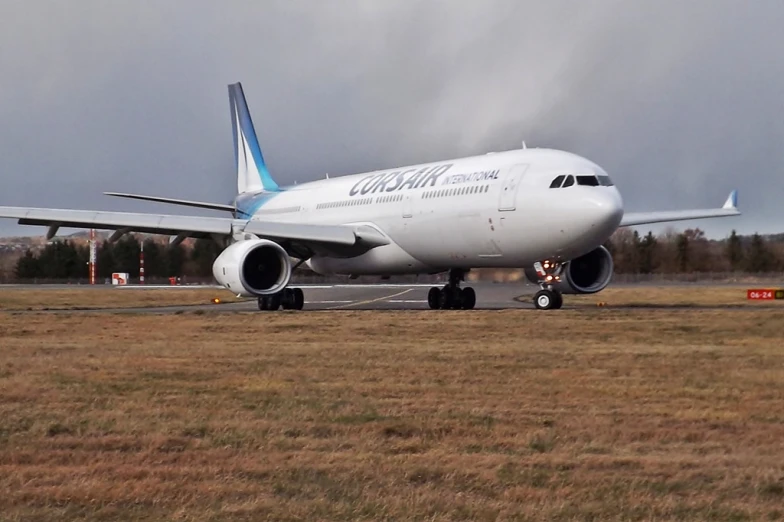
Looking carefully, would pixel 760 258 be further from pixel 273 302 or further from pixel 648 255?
pixel 273 302

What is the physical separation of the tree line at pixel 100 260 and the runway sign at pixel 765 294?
39477 mm

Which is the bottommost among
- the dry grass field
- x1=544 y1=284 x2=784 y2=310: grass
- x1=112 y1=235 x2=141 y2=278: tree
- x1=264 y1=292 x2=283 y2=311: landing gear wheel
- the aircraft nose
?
the dry grass field

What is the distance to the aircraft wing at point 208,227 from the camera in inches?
1050

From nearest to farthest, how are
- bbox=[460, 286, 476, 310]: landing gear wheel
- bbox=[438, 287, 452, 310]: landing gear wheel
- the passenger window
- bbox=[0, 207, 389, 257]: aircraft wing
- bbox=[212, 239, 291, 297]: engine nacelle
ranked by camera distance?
1. the passenger window
2. bbox=[212, 239, 291, 297]: engine nacelle
3. bbox=[0, 207, 389, 257]: aircraft wing
4. bbox=[460, 286, 476, 310]: landing gear wheel
5. bbox=[438, 287, 452, 310]: landing gear wheel

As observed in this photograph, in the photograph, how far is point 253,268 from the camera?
86.7ft

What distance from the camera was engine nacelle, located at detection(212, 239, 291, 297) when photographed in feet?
82.4

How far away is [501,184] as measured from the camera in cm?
2317

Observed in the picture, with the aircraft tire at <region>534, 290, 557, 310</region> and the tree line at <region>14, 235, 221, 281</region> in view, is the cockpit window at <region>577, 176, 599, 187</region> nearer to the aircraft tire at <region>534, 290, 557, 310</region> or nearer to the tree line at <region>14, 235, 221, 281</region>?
the aircraft tire at <region>534, 290, 557, 310</region>

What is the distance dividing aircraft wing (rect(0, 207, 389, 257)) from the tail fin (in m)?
9.90

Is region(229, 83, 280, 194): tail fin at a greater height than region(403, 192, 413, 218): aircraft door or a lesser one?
greater

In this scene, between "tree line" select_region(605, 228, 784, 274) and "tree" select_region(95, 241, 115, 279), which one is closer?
"tree line" select_region(605, 228, 784, 274)

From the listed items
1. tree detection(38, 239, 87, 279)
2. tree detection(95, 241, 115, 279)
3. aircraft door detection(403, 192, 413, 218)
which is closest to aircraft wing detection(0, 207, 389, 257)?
aircraft door detection(403, 192, 413, 218)

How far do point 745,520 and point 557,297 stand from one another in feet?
58.9

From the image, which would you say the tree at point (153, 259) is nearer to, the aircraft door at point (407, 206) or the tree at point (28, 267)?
the tree at point (28, 267)
